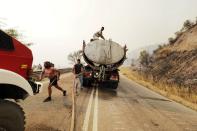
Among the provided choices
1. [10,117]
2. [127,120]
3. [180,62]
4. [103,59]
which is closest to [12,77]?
[10,117]

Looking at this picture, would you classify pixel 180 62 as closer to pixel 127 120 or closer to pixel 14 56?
pixel 127 120

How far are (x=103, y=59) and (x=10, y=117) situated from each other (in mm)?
18281

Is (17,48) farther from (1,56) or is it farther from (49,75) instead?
(49,75)

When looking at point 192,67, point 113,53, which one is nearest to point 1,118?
point 113,53

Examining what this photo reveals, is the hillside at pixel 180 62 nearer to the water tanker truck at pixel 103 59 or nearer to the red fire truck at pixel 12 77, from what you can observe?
the water tanker truck at pixel 103 59

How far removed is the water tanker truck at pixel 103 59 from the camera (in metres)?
23.7

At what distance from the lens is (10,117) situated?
5.52 metres

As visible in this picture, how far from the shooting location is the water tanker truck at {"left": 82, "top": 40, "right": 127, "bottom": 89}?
23688 millimetres

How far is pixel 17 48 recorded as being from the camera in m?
5.70

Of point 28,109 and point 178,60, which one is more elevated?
point 178,60

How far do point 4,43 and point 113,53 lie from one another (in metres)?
18.5

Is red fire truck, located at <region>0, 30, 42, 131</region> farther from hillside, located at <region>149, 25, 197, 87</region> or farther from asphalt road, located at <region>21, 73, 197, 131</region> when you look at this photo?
hillside, located at <region>149, 25, 197, 87</region>

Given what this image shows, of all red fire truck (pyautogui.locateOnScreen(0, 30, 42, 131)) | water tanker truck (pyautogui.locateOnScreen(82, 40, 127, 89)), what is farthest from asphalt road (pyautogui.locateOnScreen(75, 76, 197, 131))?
water tanker truck (pyautogui.locateOnScreen(82, 40, 127, 89))

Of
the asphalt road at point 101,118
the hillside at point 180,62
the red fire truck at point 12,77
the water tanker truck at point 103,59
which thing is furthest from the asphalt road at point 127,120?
the hillside at point 180,62
